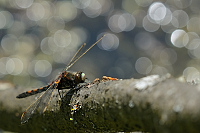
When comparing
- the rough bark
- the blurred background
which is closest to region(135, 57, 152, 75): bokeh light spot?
the blurred background

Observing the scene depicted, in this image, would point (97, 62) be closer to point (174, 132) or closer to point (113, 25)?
point (113, 25)

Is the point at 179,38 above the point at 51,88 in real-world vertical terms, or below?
above

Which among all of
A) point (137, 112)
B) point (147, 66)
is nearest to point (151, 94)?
point (137, 112)

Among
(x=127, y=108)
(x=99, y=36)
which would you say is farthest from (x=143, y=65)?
(x=127, y=108)

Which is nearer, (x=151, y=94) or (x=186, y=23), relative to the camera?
(x=151, y=94)

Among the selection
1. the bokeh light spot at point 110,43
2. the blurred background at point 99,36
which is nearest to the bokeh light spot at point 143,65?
the blurred background at point 99,36

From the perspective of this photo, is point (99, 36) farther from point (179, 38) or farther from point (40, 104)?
point (40, 104)

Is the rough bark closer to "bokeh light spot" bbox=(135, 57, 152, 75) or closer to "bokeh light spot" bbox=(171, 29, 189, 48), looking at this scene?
"bokeh light spot" bbox=(135, 57, 152, 75)
